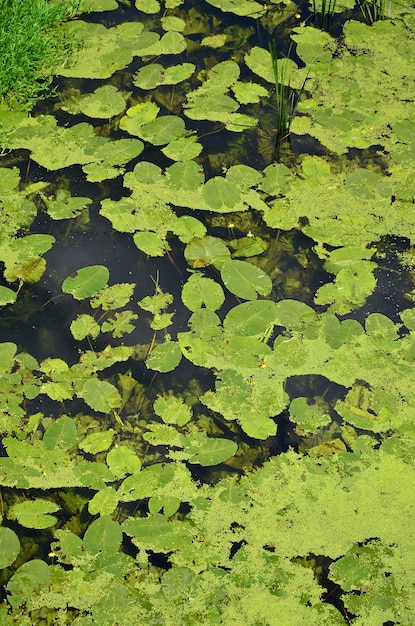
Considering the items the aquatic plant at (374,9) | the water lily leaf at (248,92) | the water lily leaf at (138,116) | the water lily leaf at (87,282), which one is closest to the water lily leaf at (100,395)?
the water lily leaf at (87,282)

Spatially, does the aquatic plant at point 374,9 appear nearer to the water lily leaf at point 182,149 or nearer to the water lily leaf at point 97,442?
the water lily leaf at point 182,149

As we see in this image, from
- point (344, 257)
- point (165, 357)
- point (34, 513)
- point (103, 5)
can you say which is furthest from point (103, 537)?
point (103, 5)

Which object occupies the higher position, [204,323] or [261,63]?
[261,63]

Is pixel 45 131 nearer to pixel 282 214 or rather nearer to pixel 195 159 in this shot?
pixel 195 159

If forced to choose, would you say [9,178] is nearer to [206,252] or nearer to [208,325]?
[206,252]

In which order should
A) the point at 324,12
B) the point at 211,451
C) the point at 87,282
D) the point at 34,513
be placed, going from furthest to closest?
the point at 324,12 → the point at 87,282 → the point at 211,451 → the point at 34,513
